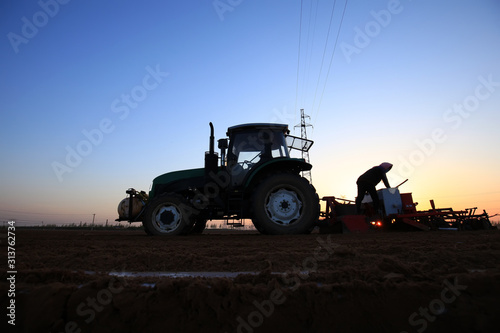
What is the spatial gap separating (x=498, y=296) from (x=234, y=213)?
4.41 metres

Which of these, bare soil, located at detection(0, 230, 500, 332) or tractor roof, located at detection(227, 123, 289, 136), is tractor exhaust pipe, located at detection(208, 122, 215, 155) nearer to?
tractor roof, located at detection(227, 123, 289, 136)

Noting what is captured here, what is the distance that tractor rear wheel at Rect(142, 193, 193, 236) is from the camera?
5.07 meters

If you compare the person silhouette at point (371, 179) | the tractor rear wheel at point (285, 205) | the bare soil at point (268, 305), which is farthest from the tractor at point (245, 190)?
the bare soil at point (268, 305)

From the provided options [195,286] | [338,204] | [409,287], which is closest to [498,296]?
[409,287]

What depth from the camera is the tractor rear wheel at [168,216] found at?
507 cm

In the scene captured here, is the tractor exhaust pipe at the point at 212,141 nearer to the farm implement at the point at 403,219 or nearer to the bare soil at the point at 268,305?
the farm implement at the point at 403,219

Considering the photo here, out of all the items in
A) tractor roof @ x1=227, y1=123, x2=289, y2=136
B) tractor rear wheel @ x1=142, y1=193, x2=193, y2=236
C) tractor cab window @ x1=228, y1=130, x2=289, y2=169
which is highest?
tractor roof @ x1=227, y1=123, x2=289, y2=136

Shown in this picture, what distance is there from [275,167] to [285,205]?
31.0 inches

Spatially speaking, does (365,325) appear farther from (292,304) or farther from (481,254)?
→ (481,254)

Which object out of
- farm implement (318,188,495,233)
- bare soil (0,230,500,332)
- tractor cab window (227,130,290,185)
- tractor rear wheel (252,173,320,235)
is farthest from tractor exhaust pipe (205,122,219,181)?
bare soil (0,230,500,332)

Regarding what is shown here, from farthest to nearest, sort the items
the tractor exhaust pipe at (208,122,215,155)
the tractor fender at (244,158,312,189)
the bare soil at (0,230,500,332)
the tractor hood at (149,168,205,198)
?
the tractor hood at (149,168,205,198), the tractor exhaust pipe at (208,122,215,155), the tractor fender at (244,158,312,189), the bare soil at (0,230,500,332)

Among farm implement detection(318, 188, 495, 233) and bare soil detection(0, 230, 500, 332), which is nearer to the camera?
bare soil detection(0, 230, 500, 332)

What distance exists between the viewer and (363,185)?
6.20 m

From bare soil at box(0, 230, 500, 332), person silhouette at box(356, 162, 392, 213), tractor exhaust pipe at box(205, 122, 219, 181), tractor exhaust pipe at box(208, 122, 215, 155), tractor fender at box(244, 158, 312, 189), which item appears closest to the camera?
bare soil at box(0, 230, 500, 332)
